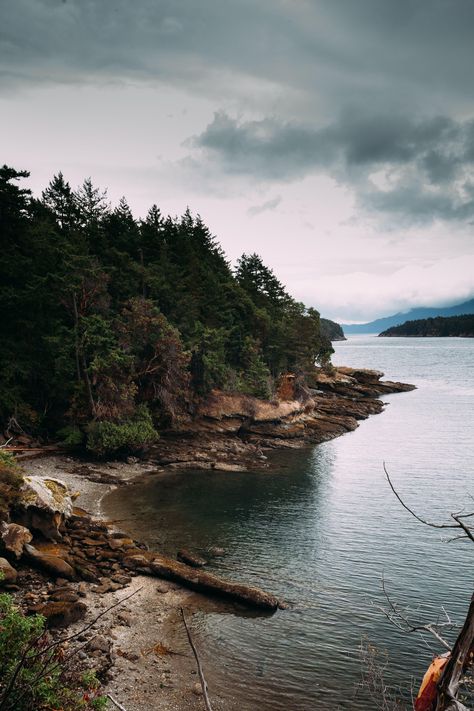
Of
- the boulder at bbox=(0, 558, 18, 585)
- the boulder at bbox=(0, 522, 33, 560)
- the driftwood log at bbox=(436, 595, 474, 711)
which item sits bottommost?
the boulder at bbox=(0, 558, 18, 585)

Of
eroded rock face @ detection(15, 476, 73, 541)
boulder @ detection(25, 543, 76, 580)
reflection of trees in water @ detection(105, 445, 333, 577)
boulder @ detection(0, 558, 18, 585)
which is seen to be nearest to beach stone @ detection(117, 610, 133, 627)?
boulder @ detection(25, 543, 76, 580)

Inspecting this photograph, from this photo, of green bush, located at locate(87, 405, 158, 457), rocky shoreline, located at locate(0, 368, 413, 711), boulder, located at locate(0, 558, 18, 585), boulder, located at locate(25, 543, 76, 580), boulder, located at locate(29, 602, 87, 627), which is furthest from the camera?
green bush, located at locate(87, 405, 158, 457)

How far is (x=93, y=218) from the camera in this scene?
54.2 meters

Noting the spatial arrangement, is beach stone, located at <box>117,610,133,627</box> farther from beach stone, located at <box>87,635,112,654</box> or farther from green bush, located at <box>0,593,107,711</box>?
green bush, located at <box>0,593,107,711</box>

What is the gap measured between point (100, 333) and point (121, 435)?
328 inches

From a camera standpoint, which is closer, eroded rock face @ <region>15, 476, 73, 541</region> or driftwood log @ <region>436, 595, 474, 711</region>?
driftwood log @ <region>436, 595, 474, 711</region>

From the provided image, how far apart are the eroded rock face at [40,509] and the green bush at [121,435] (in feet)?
46.6

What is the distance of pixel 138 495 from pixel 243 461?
1227 centimetres

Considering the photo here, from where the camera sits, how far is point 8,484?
19344 millimetres

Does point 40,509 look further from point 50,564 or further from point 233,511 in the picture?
point 233,511

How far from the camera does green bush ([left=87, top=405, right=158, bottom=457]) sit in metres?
35.5

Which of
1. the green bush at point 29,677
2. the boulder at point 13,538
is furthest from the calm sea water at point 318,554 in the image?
the boulder at point 13,538

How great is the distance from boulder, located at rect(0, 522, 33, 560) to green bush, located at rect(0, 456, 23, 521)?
0.49 m

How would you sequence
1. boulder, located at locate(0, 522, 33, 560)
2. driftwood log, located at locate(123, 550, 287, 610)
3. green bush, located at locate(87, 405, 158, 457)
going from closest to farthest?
boulder, located at locate(0, 522, 33, 560)
driftwood log, located at locate(123, 550, 287, 610)
green bush, located at locate(87, 405, 158, 457)
